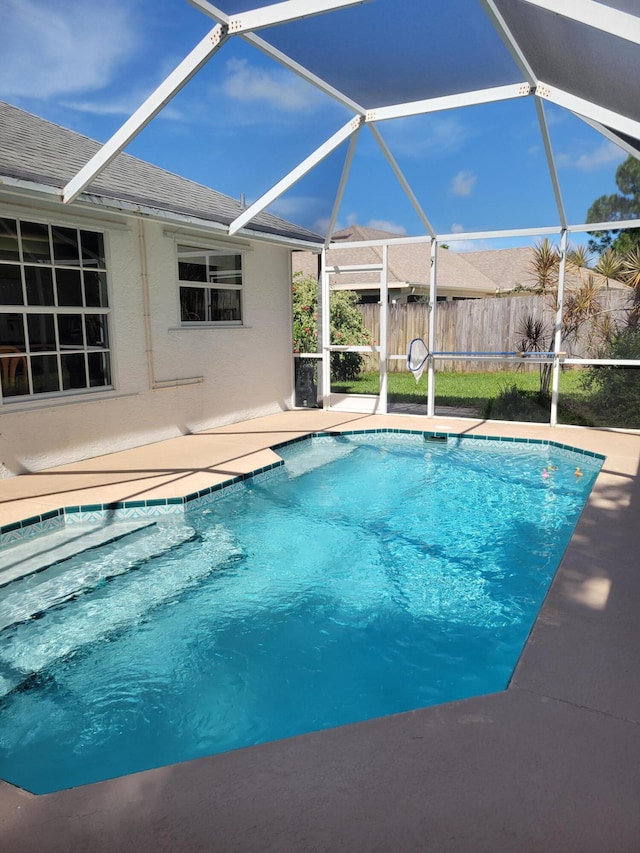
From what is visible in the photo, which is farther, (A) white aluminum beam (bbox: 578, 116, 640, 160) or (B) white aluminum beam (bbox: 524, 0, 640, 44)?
(A) white aluminum beam (bbox: 578, 116, 640, 160)

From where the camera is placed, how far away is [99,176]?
684cm

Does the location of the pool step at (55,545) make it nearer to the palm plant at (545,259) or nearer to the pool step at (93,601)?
the pool step at (93,601)

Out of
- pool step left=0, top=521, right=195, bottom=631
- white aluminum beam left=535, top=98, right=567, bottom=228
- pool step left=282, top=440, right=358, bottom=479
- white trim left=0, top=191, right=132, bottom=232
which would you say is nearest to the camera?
pool step left=0, top=521, right=195, bottom=631

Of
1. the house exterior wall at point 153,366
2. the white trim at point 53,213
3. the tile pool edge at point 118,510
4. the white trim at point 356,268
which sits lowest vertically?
the tile pool edge at point 118,510

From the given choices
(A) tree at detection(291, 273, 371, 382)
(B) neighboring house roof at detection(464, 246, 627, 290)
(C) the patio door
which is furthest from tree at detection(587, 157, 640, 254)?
(B) neighboring house roof at detection(464, 246, 627, 290)

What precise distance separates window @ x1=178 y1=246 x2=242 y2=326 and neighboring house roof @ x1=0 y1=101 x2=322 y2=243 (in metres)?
0.68

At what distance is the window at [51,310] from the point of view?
6.12 meters

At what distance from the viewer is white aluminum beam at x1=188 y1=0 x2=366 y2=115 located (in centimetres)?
443

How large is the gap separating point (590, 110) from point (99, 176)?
17.4 ft

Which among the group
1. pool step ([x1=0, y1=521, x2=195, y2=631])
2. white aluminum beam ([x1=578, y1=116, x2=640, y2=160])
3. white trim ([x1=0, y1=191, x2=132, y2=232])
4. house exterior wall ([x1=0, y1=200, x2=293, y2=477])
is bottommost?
pool step ([x1=0, y1=521, x2=195, y2=631])

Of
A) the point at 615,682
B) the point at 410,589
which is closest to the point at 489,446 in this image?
the point at 410,589

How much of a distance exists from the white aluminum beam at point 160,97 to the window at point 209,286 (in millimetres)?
2810

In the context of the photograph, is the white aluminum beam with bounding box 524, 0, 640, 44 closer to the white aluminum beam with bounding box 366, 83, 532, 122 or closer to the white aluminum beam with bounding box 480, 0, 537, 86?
the white aluminum beam with bounding box 480, 0, 537, 86

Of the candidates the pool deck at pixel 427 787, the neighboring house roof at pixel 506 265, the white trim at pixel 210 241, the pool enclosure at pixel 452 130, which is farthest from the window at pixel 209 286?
the neighboring house roof at pixel 506 265
